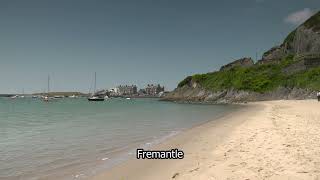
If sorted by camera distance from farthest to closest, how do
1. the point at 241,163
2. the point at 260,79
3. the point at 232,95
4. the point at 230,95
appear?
the point at 230,95 → the point at 232,95 → the point at 260,79 → the point at 241,163

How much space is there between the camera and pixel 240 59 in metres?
159

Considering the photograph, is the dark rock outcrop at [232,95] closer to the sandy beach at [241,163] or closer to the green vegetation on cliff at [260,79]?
the green vegetation on cliff at [260,79]

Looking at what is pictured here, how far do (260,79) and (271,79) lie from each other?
382 cm

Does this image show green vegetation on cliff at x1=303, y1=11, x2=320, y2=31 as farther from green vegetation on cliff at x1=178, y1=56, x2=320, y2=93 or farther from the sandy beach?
the sandy beach

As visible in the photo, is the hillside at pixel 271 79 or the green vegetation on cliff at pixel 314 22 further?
the green vegetation on cliff at pixel 314 22

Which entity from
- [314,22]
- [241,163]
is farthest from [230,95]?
[241,163]

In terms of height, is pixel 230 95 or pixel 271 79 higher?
pixel 271 79

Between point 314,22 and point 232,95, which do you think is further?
point 314,22

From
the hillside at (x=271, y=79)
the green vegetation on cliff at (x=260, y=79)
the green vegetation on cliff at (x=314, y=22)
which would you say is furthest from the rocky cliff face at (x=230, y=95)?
the green vegetation on cliff at (x=314, y=22)

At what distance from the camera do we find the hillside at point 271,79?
3487 inches

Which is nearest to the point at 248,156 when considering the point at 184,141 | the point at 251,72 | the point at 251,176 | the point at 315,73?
the point at 251,176

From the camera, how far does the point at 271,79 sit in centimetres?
10138

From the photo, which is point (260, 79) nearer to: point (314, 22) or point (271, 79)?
point (271, 79)

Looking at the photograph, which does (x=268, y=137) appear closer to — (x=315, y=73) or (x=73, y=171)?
(x=73, y=171)
